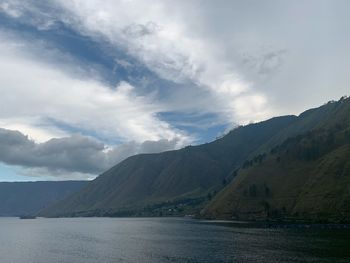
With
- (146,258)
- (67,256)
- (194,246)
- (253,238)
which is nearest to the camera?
(146,258)

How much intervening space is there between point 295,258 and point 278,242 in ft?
143

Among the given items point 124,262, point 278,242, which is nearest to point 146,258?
point 124,262

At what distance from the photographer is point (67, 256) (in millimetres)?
148000

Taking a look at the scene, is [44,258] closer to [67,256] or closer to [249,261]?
[67,256]

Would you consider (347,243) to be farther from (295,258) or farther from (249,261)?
(249,261)

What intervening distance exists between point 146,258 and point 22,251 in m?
62.5

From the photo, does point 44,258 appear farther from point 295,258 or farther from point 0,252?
point 295,258

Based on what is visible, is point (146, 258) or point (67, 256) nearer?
point (146, 258)

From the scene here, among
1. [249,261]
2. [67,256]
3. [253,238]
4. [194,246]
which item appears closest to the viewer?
[249,261]

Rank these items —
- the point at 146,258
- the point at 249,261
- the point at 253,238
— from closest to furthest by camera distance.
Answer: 1. the point at 249,261
2. the point at 146,258
3. the point at 253,238

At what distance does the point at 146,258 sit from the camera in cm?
13675

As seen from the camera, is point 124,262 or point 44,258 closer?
point 124,262

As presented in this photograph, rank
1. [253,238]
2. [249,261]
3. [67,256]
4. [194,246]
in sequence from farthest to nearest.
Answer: [253,238]
[194,246]
[67,256]
[249,261]

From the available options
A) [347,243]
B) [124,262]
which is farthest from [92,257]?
[347,243]
